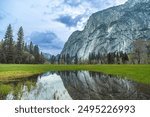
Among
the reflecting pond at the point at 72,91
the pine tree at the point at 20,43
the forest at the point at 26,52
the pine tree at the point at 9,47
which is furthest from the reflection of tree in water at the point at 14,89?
the pine tree at the point at 9,47

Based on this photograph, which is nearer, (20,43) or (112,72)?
(112,72)

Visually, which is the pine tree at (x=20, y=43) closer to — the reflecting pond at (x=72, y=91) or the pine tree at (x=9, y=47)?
the pine tree at (x=9, y=47)

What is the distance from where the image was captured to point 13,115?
11.3 meters

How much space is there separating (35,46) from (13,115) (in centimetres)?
12108

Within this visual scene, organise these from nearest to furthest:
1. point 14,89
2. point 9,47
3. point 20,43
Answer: point 14,89
point 9,47
point 20,43

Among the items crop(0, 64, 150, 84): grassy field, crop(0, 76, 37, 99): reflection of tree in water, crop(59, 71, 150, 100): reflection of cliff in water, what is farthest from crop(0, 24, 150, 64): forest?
crop(59, 71, 150, 100): reflection of cliff in water

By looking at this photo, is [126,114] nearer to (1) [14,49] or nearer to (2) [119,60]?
(1) [14,49]

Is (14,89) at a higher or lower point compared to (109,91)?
higher

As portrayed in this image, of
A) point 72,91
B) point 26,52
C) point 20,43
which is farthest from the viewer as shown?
point 26,52

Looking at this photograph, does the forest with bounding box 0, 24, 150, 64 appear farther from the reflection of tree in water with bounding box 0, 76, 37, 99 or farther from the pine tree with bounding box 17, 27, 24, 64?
the reflection of tree in water with bounding box 0, 76, 37, 99

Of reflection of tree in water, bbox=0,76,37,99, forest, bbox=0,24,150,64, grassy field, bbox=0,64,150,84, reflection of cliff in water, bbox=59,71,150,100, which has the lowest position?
reflection of cliff in water, bbox=59,71,150,100

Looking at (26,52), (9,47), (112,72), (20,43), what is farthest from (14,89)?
(26,52)

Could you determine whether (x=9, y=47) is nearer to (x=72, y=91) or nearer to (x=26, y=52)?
(x=26, y=52)

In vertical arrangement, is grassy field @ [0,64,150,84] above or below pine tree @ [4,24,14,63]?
below
